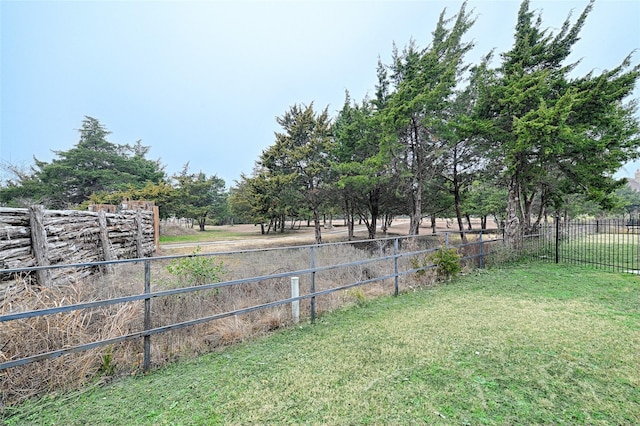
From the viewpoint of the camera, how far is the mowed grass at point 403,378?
6.57ft

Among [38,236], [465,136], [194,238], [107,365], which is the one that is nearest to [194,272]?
[107,365]

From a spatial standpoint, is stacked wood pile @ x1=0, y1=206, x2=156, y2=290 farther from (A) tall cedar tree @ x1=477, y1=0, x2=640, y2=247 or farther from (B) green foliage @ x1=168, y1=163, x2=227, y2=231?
(B) green foliage @ x1=168, y1=163, x2=227, y2=231

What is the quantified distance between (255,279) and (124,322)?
1.46 m

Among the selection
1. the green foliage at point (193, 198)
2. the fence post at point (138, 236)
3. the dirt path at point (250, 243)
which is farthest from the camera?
the green foliage at point (193, 198)

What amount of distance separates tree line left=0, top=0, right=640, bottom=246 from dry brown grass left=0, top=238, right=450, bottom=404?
7626 millimetres

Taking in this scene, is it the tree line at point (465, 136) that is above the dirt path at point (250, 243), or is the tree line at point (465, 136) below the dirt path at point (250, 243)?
above

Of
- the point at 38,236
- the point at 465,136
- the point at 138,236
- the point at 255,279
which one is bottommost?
the point at 255,279

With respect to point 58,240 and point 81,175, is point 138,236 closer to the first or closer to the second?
point 58,240

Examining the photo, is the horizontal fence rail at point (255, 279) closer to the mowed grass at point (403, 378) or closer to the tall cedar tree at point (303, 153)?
the mowed grass at point (403, 378)

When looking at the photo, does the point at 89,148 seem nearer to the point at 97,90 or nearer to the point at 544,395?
the point at 97,90

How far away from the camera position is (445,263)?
637 centimetres

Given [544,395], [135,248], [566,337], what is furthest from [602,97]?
[135,248]

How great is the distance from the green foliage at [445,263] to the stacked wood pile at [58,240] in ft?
22.0

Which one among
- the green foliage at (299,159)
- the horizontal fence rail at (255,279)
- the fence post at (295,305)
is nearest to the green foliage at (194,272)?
the horizontal fence rail at (255,279)
